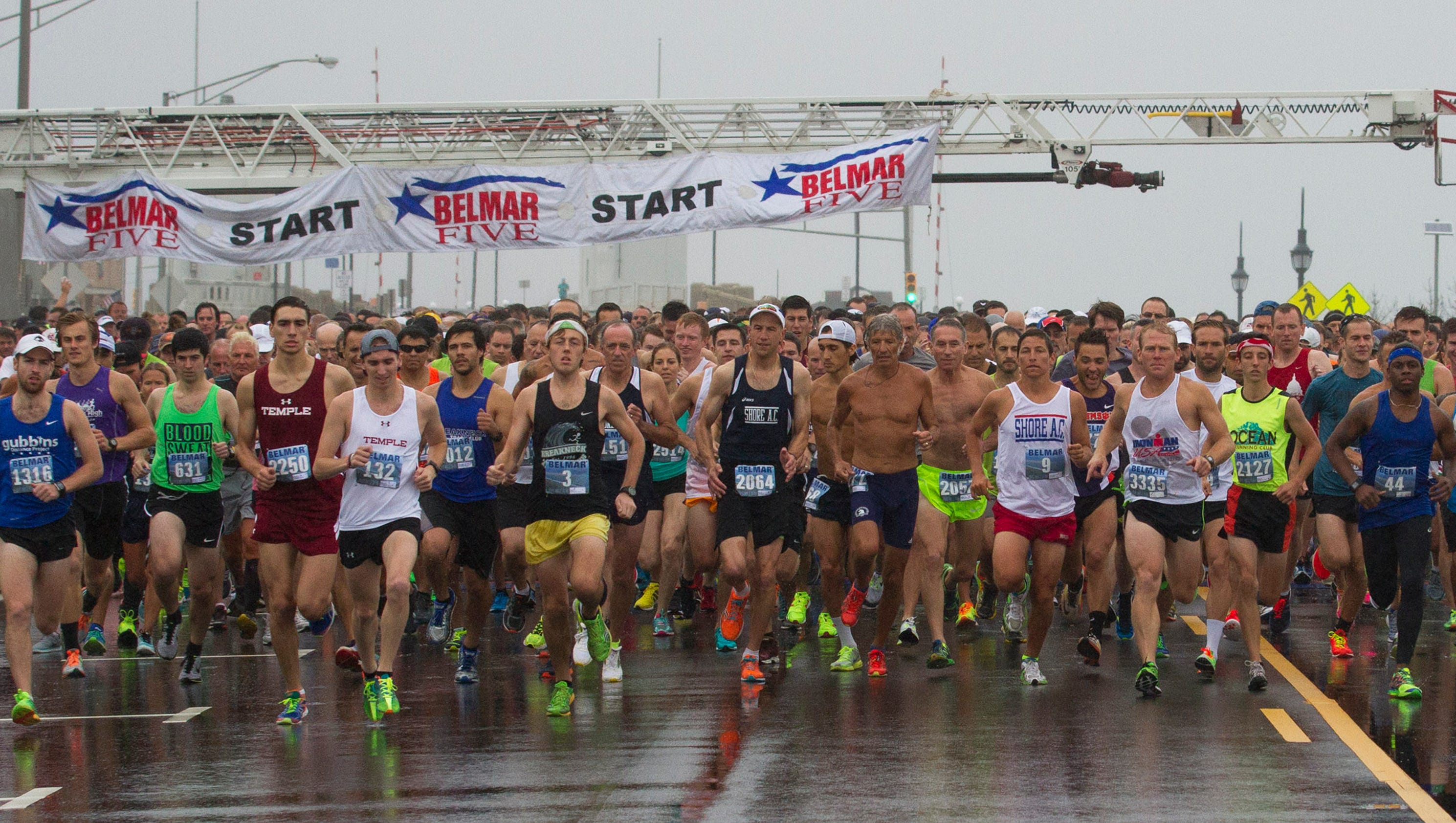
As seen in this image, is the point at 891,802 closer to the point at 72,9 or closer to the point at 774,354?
the point at 774,354

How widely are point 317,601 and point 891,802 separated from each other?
3.47 m

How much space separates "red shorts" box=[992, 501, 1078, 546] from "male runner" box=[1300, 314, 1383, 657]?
5.14ft

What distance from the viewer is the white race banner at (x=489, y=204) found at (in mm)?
21328

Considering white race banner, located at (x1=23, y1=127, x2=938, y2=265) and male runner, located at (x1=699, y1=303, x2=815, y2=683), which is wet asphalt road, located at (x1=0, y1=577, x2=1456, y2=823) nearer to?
male runner, located at (x1=699, y1=303, x2=815, y2=683)

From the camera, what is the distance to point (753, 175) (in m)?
21.4

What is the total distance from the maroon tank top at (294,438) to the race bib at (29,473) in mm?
1204

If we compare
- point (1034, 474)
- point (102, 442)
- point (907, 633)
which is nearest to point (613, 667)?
point (907, 633)

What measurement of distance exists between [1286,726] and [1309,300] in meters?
18.1

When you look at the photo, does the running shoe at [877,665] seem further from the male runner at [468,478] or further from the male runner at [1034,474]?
the male runner at [468,478]

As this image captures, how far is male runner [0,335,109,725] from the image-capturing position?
959cm

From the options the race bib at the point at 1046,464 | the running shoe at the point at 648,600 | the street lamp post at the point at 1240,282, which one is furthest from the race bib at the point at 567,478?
the street lamp post at the point at 1240,282

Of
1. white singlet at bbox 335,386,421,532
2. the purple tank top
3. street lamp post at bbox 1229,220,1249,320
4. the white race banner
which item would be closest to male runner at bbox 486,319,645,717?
white singlet at bbox 335,386,421,532

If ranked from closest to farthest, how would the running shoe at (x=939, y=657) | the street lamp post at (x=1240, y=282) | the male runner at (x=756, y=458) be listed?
the male runner at (x=756, y=458)
the running shoe at (x=939, y=657)
the street lamp post at (x=1240, y=282)

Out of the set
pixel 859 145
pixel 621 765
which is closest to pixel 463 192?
pixel 859 145
